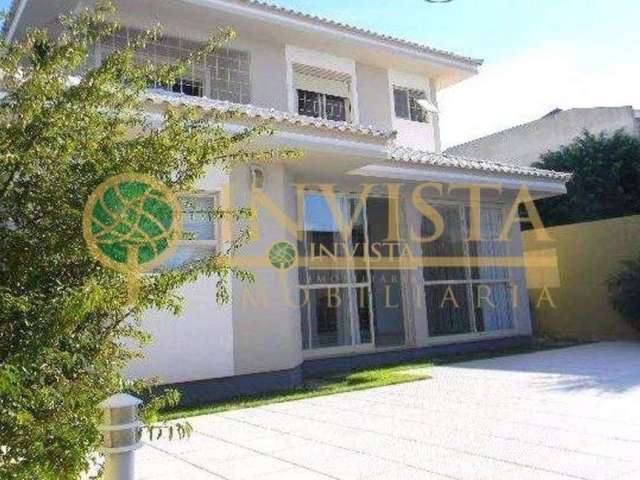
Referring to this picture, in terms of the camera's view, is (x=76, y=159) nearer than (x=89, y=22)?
Yes

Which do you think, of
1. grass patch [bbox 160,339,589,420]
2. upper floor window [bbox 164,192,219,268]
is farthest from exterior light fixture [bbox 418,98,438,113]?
upper floor window [bbox 164,192,219,268]

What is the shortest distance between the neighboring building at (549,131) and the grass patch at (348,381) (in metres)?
16.8

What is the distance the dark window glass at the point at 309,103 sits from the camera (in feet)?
48.2

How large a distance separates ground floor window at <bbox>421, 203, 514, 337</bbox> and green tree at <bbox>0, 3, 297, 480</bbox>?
35.5 feet

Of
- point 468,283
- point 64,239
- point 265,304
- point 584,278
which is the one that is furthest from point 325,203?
point 64,239

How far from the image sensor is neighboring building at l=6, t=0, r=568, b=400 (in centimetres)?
907

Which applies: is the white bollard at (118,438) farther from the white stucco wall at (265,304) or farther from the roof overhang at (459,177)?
the roof overhang at (459,177)

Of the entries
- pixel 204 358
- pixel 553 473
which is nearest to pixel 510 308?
pixel 204 358

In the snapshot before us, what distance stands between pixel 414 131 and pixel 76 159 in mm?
14486

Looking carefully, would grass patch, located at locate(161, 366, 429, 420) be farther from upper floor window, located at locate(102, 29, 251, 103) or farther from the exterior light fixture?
the exterior light fixture

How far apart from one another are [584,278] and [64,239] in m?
16.4

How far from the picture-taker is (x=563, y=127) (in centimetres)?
2794

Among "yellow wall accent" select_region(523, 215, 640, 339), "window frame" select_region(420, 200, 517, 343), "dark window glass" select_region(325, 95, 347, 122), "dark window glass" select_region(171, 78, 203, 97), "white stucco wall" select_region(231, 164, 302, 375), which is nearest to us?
"white stucco wall" select_region(231, 164, 302, 375)

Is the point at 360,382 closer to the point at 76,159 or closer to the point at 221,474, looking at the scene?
the point at 221,474
